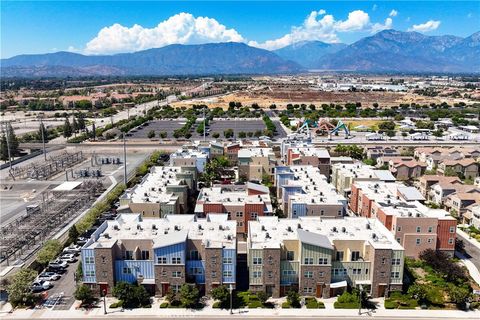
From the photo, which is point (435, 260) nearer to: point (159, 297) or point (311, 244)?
point (311, 244)

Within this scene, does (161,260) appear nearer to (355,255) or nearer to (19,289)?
(19,289)

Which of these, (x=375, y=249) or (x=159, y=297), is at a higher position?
(x=375, y=249)

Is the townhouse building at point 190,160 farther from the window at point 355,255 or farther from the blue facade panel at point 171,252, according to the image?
the window at point 355,255

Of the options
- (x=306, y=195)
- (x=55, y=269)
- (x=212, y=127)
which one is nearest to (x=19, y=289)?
(x=55, y=269)

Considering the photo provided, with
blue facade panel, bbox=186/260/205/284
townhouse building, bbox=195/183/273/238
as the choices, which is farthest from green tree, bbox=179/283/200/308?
townhouse building, bbox=195/183/273/238

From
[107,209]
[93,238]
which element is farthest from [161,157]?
[93,238]
